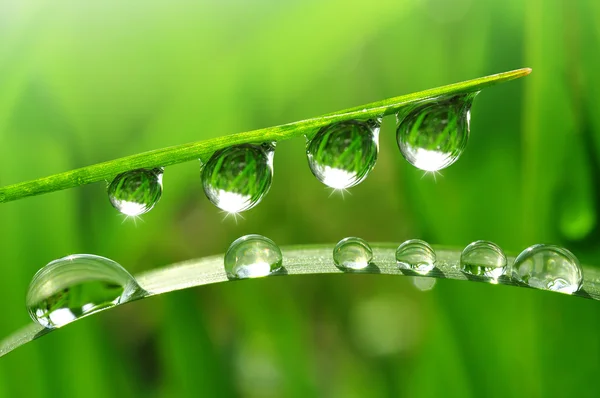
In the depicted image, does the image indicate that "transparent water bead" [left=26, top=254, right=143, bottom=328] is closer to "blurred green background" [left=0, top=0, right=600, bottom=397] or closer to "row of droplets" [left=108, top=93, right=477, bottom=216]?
"row of droplets" [left=108, top=93, right=477, bottom=216]

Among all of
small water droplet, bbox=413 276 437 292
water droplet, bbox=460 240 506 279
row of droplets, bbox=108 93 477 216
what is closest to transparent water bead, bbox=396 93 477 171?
row of droplets, bbox=108 93 477 216

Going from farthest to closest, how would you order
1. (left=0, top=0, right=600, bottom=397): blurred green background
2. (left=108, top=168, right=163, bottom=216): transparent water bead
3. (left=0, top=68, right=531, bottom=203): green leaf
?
1. (left=0, top=0, right=600, bottom=397): blurred green background
2. (left=108, top=168, right=163, bottom=216): transparent water bead
3. (left=0, top=68, right=531, bottom=203): green leaf

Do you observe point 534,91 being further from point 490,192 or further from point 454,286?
point 454,286

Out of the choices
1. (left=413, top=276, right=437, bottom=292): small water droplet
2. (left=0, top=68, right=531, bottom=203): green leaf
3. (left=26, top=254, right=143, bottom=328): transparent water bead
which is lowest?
(left=26, top=254, right=143, bottom=328): transparent water bead

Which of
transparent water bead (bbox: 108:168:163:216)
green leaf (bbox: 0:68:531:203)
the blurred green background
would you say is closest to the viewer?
green leaf (bbox: 0:68:531:203)

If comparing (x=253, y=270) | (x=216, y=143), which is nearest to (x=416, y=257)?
(x=253, y=270)

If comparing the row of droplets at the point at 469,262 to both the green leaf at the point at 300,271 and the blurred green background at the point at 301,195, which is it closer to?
the green leaf at the point at 300,271

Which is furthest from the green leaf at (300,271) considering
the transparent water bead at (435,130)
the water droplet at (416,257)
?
the transparent water bead at (435,130)
